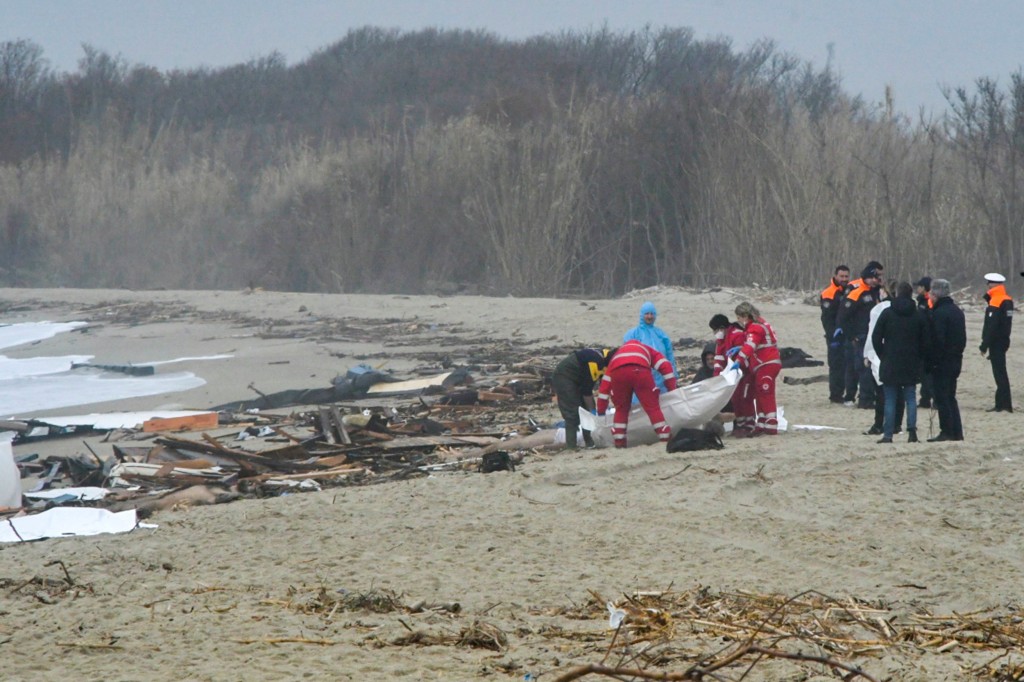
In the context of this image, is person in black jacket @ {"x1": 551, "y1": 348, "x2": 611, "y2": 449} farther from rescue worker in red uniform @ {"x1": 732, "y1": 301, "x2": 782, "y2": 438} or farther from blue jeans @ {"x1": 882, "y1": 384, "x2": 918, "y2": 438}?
blue jeans @ {"x1": 882, "y1": 384, "x2": 918, "y2": 438}

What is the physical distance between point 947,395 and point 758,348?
5.19 ft

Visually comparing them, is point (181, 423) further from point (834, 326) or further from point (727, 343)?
point (834, 326)

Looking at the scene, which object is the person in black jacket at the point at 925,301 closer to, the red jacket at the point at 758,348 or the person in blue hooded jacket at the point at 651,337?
the red jacket at the point at 758,348

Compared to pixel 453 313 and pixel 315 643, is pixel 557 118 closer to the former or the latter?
pixel 453 313

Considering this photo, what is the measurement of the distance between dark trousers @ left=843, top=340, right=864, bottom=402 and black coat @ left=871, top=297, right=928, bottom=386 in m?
2.21

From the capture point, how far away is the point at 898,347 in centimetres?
1017

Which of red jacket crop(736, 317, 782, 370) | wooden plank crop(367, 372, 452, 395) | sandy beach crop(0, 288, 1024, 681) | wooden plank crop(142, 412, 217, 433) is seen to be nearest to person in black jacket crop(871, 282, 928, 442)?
sandy beach crop(0, 288, 1024, 681)

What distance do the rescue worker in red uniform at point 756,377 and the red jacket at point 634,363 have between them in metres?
0.61

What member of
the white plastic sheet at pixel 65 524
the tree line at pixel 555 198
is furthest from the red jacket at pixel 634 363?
the tree line at pixel 555 198

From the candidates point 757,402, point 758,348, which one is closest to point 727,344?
point 758,348

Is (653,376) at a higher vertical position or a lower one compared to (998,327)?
lower

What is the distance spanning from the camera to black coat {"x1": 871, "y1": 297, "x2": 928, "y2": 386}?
33.2ft

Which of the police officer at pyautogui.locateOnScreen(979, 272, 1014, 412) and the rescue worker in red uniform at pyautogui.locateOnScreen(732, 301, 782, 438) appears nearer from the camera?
the rescue worker in red uniform at pyautogui.locateOnScreen(732, 301, 782, 438)

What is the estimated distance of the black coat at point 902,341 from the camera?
10.1 metres
